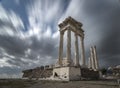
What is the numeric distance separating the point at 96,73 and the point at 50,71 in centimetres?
1528

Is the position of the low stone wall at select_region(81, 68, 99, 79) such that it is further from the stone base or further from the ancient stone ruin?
the stone base

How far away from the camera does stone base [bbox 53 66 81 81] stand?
29.0 metres

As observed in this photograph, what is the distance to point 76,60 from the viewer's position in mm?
38281

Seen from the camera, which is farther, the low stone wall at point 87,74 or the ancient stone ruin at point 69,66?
the low stone wall at point 87,74

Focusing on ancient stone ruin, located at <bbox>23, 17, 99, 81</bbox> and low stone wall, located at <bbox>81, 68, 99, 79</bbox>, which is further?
low stone wall, located at <bbox>81, 68, 99, 79</bbox>

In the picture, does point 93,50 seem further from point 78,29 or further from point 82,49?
point 78,29

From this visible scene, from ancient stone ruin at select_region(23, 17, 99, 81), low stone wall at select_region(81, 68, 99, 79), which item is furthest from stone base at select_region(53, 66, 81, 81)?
low stone wall at select_region(81, 68, 99, 79)

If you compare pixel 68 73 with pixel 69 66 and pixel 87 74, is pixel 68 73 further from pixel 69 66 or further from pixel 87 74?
pixel 87 74

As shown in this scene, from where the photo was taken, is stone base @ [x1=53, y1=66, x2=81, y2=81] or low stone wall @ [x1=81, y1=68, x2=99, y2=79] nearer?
stone base @ [x1=53, y1=66, x2=81, y2=81]

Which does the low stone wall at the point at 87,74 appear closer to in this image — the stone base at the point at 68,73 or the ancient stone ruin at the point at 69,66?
the ancient stone ruin at the point at 69,66

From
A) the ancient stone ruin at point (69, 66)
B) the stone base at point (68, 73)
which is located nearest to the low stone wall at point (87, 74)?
the ancient stone ruin at point (69, 66)

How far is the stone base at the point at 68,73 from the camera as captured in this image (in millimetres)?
29023

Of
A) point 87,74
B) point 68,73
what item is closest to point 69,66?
point 68,73

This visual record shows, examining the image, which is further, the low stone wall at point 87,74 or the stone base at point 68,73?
the low stone wall at point 87,74
